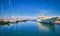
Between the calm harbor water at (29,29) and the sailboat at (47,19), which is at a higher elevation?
the sailboat at (47,19)

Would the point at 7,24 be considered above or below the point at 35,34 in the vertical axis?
above

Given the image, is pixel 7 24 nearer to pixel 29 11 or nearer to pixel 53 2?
pixel 29 11

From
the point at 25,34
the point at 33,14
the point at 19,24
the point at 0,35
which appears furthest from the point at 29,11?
the point at 0,35

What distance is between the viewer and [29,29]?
1868 mm

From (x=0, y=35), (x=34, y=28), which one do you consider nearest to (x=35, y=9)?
(x=34, y=28)

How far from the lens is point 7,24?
1.87 m

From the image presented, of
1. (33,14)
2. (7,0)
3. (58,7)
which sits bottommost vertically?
(33,14)

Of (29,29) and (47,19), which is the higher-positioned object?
(47,19)

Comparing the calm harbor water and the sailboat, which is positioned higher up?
the sailboat

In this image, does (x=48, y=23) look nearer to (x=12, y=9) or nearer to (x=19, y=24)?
(x=19, y=24)

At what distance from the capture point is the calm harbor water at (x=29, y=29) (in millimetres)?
1840

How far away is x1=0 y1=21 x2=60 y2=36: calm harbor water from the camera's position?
184cm

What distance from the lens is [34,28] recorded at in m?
1.87

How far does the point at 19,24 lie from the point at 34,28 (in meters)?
0.28
